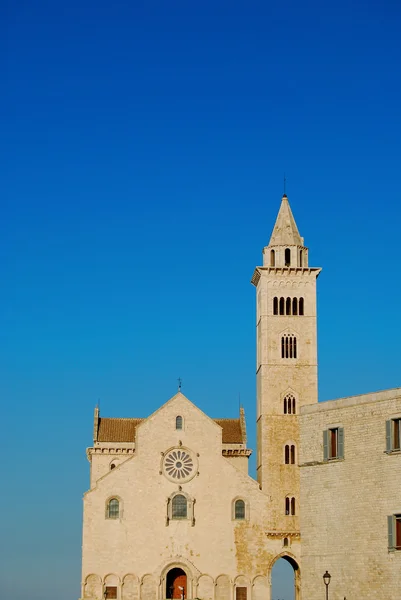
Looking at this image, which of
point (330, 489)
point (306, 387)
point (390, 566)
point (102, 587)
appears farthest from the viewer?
point (306, 387)

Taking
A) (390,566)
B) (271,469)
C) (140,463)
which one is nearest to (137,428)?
(140,463)

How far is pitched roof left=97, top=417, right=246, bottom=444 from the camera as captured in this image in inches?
3546

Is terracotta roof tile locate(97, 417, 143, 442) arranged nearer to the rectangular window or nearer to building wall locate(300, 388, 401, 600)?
the rectangular window

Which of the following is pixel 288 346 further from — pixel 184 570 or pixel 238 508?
pixel 184 570

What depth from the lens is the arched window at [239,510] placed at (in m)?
81.4

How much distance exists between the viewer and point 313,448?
53.6 metres

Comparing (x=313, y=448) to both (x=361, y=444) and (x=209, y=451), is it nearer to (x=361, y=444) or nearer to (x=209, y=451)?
(x=361, y=444)

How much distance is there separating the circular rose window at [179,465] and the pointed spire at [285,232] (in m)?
18.2

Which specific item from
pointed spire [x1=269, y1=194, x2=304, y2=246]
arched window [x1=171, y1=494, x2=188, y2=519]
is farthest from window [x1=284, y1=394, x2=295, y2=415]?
pointed spire [x1=269, y1=194, x2=304, y2=246]

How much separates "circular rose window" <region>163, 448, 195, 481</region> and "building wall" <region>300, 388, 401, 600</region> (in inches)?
1121

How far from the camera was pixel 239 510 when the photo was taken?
81.5m

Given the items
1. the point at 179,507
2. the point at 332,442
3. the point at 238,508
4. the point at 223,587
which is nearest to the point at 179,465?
the point at 179,507

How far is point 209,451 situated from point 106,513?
348 inches

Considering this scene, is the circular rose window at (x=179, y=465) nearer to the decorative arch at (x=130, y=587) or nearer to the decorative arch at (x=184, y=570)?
the decorative arch at (x=184, y=570)
